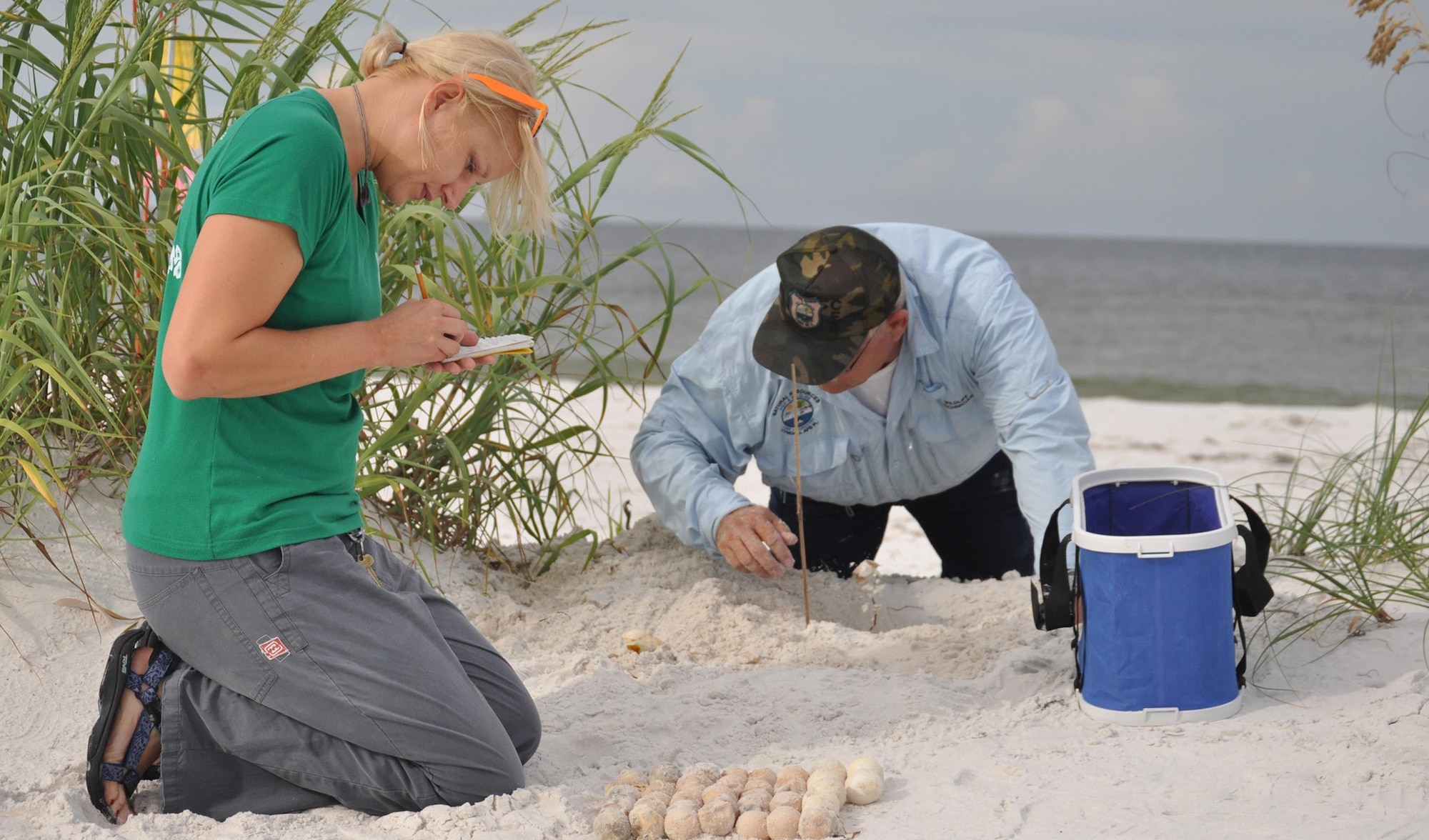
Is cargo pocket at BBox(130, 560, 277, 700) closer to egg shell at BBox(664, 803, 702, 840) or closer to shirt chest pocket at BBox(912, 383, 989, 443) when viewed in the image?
egg shell at BBox(664, 803, 702, 840)

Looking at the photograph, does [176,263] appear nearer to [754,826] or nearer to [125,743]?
[125,743]

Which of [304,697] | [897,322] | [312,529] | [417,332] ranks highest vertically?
[417,332]

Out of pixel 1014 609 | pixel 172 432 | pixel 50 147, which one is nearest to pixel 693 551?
pixel 1014 609

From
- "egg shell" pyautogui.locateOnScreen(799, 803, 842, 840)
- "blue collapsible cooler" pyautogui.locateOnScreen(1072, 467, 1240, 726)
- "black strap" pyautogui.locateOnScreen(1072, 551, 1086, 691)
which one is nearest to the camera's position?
"egg shell" pyautogui.locateOnScreen(799, 803, 842, 840)

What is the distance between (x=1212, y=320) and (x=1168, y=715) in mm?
19612

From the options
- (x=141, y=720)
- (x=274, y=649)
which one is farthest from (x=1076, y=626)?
(x=141, y=720)

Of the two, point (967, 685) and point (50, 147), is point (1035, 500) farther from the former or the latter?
point (50, 147)

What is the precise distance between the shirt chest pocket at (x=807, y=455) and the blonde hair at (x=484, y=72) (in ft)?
4.33

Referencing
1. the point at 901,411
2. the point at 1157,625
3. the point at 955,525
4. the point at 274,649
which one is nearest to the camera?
the point at 274,649

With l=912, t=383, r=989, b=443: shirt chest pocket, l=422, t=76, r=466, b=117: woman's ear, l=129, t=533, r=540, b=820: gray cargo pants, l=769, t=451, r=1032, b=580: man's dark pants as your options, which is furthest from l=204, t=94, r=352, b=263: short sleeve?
l=769, t=451, r=1032, b=580: man's dark pants

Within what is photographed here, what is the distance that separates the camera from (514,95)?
1741mm

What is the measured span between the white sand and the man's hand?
139 mm

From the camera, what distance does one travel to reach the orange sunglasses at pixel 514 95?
172 centimetres

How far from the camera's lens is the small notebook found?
1798mm
